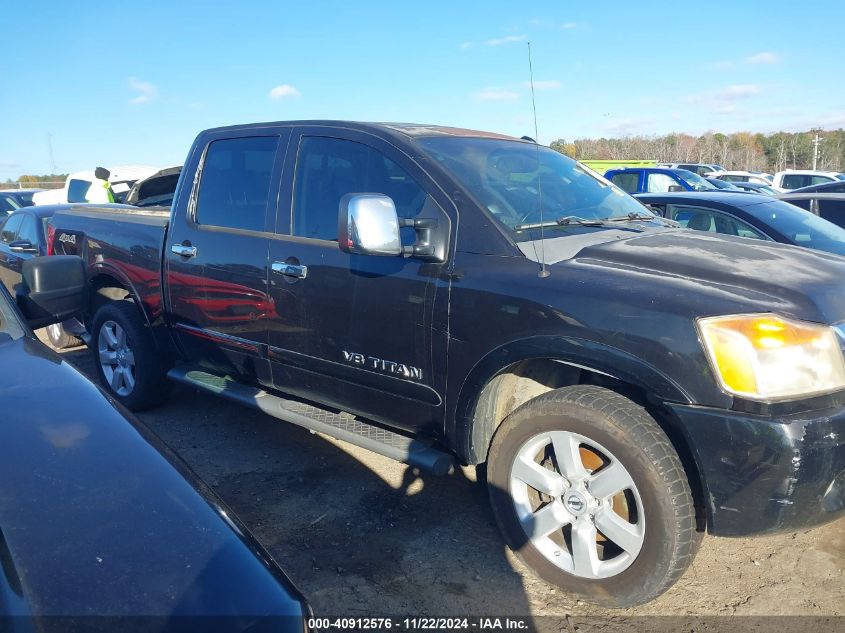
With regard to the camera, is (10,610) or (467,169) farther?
(467,169)

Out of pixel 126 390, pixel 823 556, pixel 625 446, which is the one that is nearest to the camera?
pixel 625 446

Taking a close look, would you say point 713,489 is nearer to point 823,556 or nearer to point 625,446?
point 625,446

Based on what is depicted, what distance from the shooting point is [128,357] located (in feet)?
15.9

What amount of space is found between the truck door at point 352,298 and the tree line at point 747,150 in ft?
128

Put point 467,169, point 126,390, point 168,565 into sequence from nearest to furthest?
1. point 168,565
2. point 467,169
3. point 126,390

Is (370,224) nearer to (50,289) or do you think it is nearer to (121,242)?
(50,289)

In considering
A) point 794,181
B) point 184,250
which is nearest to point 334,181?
point 184,250

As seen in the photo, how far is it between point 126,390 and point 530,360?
3347 mm

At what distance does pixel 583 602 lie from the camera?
2.78 metres

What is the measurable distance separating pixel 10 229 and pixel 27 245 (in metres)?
1.91

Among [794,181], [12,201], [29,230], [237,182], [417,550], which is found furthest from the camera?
[794,181]

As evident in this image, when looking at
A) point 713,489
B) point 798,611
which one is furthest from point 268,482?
point 798,611

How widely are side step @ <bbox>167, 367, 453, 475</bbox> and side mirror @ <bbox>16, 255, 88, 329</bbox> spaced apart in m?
1.27

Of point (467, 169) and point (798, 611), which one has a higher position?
point (467, 169)
